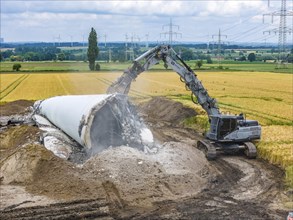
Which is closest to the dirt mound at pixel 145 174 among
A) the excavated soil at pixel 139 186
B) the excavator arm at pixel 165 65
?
the excavated soil at pixel 139 186

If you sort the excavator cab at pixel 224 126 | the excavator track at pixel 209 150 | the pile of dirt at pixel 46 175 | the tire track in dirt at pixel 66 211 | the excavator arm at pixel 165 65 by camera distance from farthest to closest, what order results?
the excavator arm at pixel 165 65, the excavator cab at pixel 224 126, the excavator track at pixel 209 150, the pile of dirt at pixel 46 175, the tire track in dirt at pixel 66 211

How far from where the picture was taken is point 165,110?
128ft

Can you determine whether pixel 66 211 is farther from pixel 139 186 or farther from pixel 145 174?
pixel 145 174

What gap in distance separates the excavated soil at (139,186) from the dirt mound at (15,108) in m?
17.3

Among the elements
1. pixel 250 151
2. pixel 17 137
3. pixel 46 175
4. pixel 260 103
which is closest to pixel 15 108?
pixel 17 137

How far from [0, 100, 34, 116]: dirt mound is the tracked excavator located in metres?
15.3

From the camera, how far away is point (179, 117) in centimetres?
3559

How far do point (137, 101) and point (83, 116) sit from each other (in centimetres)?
2418

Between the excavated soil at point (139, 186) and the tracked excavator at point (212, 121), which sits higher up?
the tracked excavator at point (212, 121)

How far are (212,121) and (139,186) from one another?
24.5ft

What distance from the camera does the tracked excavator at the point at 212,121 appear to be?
2322 cm

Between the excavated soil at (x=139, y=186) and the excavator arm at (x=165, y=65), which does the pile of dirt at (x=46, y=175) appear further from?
the excavator arm at (x=165, y=65)

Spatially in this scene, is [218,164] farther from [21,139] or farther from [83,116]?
[21,139]

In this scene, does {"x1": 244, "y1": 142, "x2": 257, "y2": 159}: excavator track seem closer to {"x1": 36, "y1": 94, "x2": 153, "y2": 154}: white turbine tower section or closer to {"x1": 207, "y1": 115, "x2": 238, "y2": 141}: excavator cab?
{"x1": 207, "y1": 115, "x2": 238, "y2": 141}: excavator cab
